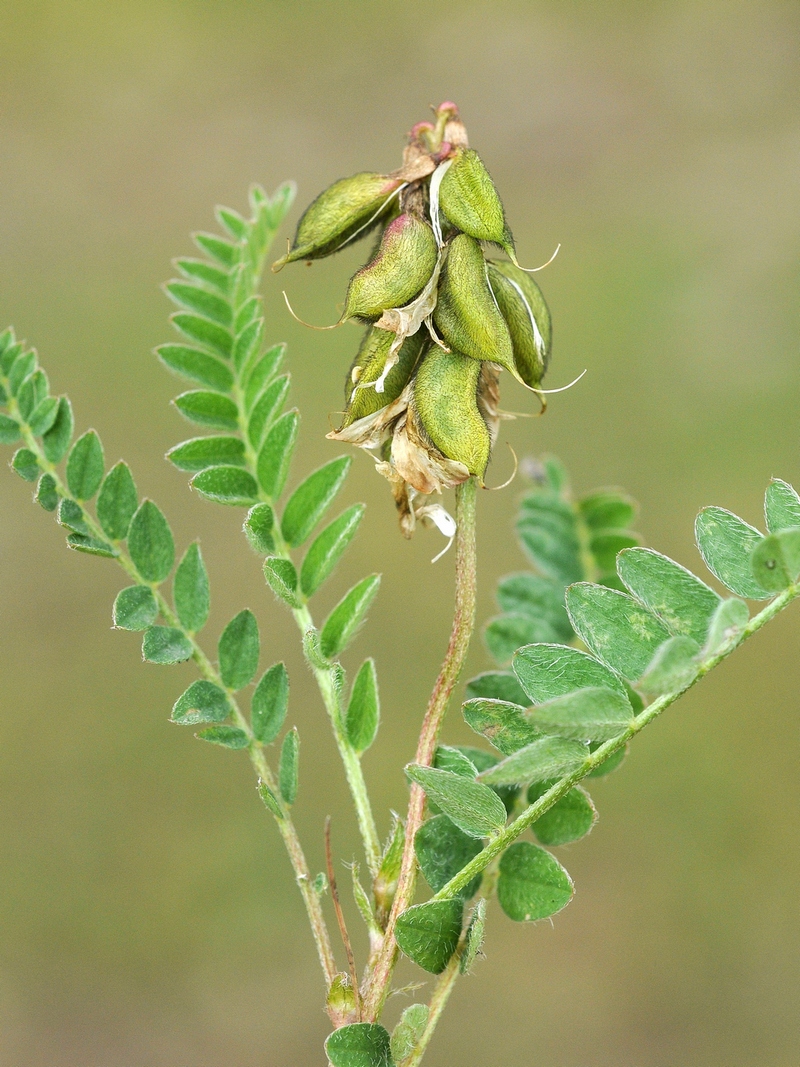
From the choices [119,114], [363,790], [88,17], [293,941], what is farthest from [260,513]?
[88,17]

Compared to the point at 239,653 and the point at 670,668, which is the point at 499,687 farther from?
the point at 670,668

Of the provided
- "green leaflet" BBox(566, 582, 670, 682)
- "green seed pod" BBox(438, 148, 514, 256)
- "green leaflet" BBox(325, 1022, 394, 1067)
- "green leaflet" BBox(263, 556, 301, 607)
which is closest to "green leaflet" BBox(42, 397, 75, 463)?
"green leaflet" BBox(263, 556, 301, 607)

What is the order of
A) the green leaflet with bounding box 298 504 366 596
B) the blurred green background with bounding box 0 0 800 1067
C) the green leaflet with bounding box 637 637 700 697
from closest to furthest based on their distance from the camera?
1. the green leaflet with bounding box 637 637 700 697
2. the green leaflet with bounding box 298 504 366 596
3. the blurred green background with bounding box 0 0 800 1067

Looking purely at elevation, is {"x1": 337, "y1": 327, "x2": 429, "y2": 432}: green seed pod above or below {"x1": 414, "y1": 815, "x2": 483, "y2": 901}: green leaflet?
above

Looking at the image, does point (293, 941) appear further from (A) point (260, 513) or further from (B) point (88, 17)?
(B) point (88, 17)

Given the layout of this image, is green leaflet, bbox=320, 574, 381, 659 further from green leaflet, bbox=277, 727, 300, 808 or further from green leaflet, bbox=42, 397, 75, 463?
green leaflet, bbox=42, 397, 75, 463

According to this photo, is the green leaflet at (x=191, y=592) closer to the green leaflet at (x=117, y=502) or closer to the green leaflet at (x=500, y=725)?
the green leaflet at (x=117, y=502)

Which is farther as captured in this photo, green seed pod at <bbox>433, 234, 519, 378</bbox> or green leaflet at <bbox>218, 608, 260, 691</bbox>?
green leaflet at <bbox>218, 608, 260, 691</bbox>

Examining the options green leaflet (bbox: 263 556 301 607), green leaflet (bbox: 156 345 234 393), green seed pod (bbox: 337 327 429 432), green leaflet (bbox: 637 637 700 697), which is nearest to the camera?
green leaflet (bbox: 637 637 700 697)
